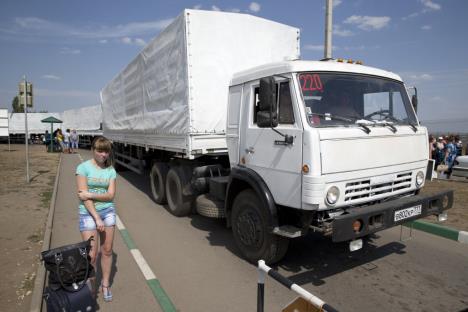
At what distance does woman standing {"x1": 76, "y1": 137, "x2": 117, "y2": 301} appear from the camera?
332 cm

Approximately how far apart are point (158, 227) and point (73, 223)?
1.82 m

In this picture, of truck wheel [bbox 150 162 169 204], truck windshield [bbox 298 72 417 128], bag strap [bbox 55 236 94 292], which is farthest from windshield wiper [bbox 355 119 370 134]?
truck wheel [bbox 150 162 169 204]

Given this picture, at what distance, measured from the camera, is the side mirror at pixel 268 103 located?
3.70m

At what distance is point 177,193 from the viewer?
6.69 meters

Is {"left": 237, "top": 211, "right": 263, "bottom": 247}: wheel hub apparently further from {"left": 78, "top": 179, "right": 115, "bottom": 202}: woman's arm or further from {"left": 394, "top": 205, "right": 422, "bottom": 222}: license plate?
{"left": 78, "top": 179, "right": 115, "bottom": 202}: woman's arm

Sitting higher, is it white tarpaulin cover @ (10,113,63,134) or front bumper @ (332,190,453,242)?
white tarpaulin cover @ (10,113,63,134)

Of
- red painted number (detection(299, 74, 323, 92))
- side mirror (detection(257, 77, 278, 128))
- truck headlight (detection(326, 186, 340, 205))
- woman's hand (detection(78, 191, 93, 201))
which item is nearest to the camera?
woman's hand (detection(78, 191, 93, 201))

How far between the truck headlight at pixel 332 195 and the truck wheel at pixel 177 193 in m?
3.44

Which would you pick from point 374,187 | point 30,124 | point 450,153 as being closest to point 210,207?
point 374,187

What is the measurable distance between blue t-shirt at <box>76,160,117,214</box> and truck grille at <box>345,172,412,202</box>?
2.58 m

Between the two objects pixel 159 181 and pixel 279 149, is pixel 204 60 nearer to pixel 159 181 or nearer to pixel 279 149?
pixel 279 149

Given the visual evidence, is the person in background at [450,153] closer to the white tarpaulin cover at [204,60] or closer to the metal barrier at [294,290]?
the white tarpaulin cover at [204,60]

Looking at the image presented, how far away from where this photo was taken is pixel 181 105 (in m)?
6.16

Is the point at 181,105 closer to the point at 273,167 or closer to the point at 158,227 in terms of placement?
the point at 158,227
